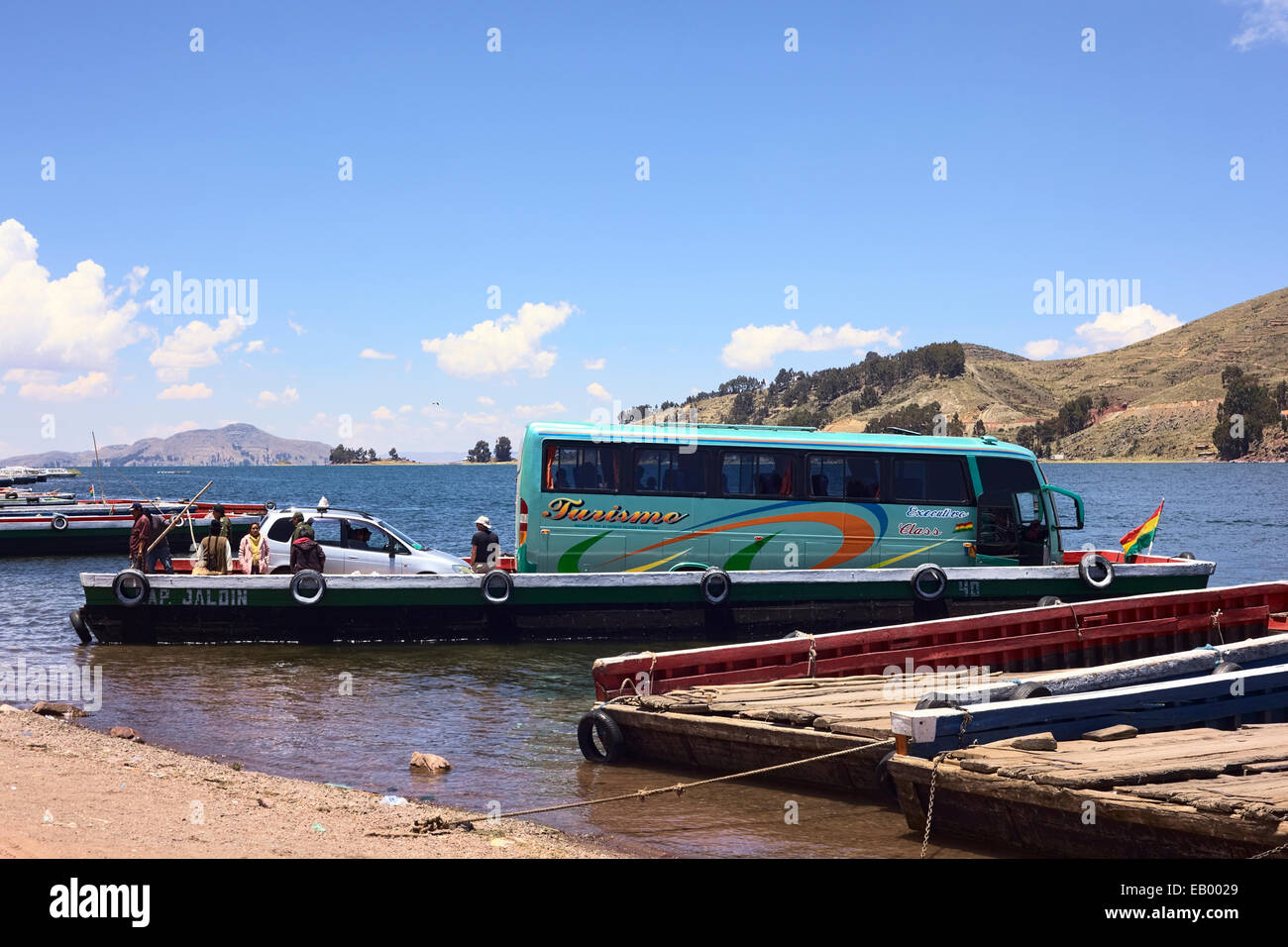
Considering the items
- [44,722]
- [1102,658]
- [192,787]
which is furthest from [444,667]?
[1102,658]

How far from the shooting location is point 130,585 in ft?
60.1

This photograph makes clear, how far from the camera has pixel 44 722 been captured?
514 inches

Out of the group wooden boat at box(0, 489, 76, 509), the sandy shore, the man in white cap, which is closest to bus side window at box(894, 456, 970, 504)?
the man in white cap

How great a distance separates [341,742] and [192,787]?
2.96 meters

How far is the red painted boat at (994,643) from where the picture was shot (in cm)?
1302

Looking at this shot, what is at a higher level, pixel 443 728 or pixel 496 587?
pixel 496 587

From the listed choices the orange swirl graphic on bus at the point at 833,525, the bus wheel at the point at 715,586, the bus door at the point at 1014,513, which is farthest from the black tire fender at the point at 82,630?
the bus door at the point at 1014,513

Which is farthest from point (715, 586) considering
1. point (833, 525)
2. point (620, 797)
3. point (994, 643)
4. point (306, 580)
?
point (620, 797)

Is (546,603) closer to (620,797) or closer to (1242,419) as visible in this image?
(620,797)

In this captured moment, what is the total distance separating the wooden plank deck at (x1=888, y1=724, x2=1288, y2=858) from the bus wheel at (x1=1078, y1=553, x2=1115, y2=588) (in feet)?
34.7

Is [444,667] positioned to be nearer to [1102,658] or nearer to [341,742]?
[341,742]

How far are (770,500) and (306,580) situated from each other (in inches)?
323

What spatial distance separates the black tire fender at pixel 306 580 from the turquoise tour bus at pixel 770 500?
340 cm
